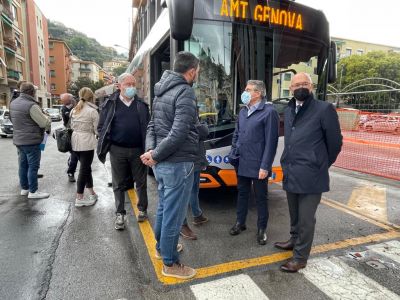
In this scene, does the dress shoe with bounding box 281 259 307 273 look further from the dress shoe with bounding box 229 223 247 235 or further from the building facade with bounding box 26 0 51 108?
the building facade with bounding box 26 0 51 108

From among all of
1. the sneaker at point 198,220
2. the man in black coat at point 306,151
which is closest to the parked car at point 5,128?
the sneaker at point 198,220

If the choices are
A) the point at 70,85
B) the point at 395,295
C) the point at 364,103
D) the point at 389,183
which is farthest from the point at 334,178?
the point at 70,85

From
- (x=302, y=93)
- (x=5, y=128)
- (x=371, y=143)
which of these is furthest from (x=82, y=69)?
(x=302, y=93)

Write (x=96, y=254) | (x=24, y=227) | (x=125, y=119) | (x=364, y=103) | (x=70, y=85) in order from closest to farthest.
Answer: (x=96, y=254) → (x=125, y=119) → (x=24, y=227) → (x=364, y=103) → (x=70, y=85)

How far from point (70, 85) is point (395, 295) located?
272 ft

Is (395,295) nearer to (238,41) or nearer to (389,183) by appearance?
(238,41)

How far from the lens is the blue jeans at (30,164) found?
198 inches

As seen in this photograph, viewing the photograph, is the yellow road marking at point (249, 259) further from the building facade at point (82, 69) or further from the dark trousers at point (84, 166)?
the building facade at point (82, 69)

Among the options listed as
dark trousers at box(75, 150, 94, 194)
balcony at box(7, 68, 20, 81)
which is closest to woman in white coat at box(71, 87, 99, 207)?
dark trousers at box(75, 150, 94, 194)

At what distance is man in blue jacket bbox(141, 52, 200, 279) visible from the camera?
8.20 feet

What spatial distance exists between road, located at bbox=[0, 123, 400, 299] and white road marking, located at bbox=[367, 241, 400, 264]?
0.04 ft

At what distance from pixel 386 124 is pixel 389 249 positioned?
19.3ft

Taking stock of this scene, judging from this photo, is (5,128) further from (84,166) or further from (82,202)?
(84,166)

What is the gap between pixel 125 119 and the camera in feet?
12.3
